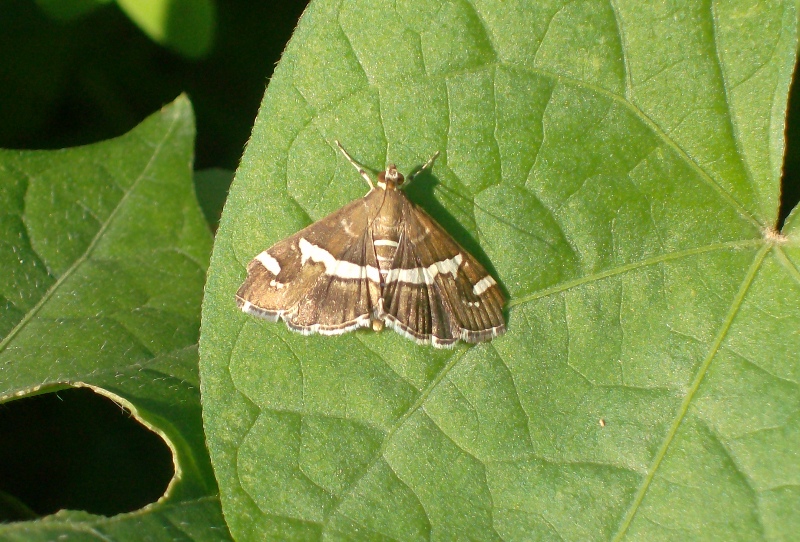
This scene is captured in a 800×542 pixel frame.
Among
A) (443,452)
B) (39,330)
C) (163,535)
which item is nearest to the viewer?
(163,535)

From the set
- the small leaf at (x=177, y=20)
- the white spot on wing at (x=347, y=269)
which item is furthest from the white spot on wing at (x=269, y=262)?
the small leaf at (x=177, y=20)

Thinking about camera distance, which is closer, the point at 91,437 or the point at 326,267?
the point at 326,267

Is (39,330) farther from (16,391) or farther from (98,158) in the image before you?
(98,158)

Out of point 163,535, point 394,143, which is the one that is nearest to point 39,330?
point 163,535

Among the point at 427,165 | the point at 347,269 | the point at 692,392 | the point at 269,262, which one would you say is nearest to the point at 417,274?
the point at 347,269

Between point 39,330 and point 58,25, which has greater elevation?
point 58,25

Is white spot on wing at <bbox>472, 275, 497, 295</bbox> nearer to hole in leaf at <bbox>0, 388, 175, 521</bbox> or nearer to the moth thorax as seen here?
the moth thorax

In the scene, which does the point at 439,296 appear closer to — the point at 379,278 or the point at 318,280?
the point at 379,278

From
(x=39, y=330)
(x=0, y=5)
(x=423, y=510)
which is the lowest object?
(x=423, y=510)
